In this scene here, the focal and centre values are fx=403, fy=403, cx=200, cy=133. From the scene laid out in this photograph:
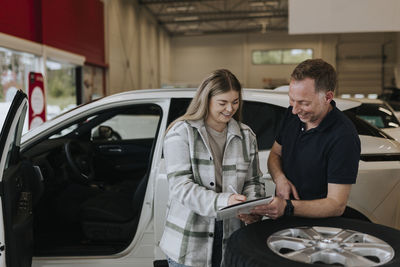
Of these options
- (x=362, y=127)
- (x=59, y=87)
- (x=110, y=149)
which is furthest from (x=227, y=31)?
(x=362, y=127)

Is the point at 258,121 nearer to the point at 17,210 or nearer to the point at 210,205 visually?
the point at 210,205

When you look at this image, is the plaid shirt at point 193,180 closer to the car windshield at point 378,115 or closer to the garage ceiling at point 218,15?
the car windshield at point 378,115

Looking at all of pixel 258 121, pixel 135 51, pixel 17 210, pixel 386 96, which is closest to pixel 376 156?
pixel 258 121

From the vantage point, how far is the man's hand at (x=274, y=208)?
1.58m

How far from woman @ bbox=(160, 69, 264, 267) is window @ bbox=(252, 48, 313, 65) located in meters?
22.2

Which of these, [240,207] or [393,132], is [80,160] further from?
[393,132]

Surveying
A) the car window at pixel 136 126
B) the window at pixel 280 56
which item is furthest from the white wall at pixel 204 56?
the car window at pixel 136 126

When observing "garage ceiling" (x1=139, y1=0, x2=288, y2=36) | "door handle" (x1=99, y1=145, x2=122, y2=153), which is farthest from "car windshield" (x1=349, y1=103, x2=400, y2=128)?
"garage ceiling" (x1=139, y1=0, x2=288, y2=36)

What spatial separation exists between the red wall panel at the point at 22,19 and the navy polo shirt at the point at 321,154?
5993 millimetres

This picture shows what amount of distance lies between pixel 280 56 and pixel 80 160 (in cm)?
2147

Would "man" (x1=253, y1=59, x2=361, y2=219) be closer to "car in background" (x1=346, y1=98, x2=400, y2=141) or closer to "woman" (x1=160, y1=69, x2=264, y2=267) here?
"woman" (x1=160, y1=69, x2=264, y2=267)

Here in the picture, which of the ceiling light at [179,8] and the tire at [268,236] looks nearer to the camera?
the tire at [268,236]

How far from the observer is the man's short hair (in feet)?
5.20

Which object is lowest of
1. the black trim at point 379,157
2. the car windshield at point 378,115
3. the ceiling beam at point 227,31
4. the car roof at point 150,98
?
the black trim at point 379,157
